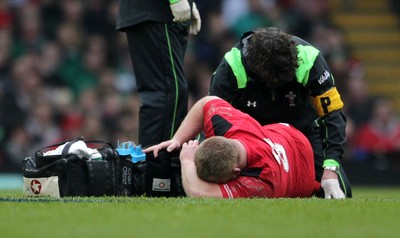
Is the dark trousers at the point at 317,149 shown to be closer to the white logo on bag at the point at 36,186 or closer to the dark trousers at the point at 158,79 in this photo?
the dark trousers at the point at 158,79

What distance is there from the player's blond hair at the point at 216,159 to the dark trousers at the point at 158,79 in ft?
3.84

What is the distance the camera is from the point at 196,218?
576 cm

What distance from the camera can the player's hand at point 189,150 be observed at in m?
7.14

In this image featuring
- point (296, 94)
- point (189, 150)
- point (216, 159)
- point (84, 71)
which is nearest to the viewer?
point (216, 159)

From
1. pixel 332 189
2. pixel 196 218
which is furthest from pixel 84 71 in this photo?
pixel 196 218

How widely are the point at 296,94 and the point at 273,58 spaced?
57 centimetres

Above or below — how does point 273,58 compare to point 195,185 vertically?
above

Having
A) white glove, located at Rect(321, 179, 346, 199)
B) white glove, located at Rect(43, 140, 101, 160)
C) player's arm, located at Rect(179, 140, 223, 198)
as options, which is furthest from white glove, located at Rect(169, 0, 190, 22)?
white glove, located at Rect(321, 179, 346, 199)

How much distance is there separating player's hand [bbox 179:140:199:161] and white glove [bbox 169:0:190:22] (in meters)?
1.08

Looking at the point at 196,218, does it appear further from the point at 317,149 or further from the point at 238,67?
the point at 317,149

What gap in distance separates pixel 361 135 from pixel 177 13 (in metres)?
7.98

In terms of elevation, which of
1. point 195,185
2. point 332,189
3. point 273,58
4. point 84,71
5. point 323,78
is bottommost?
point 84,71

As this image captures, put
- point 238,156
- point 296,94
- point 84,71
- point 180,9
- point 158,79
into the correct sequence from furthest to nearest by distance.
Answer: point 84,71
point 158,79
point 180,9
point 296,94
point 238,156

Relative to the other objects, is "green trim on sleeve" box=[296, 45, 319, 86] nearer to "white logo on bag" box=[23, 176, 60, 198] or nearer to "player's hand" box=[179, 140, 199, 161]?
"player's hand" box=[179, 140, 199, 161]
